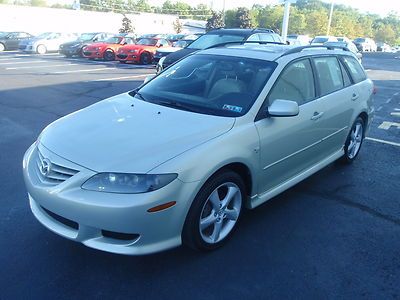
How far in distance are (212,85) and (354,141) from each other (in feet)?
8.90

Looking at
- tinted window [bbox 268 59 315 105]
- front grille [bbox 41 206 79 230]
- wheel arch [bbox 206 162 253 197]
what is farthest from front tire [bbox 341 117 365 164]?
front grille [bbox 41 206 79 230]

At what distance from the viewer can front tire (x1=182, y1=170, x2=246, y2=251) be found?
9.41 ft

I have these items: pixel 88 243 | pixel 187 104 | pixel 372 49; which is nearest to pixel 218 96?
pixel 187 104

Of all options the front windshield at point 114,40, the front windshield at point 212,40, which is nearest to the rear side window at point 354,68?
the front windshield at point 212,40

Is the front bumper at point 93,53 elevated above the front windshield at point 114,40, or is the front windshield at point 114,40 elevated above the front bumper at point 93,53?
the front windshield at point 114,40

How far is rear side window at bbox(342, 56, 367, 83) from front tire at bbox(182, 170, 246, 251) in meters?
2.78

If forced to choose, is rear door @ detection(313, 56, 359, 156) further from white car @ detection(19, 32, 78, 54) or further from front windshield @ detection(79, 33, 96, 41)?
white car @ detection(19, 32, 78, 54)

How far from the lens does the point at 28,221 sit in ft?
11.5

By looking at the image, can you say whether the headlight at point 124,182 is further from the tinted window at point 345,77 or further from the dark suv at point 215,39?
the dark suv at point 215,39

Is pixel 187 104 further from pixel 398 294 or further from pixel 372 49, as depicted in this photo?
pixel 372 49

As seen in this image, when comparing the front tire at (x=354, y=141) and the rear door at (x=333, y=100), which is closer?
the rear door at (x=333, y=100)

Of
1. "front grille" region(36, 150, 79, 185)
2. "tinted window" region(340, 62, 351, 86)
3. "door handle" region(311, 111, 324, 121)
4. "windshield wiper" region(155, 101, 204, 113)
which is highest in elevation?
"tinted window" region(340, 62, 351, 86)

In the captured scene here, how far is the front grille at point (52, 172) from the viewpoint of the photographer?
107 inches

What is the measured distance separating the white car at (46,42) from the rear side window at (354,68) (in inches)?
915
